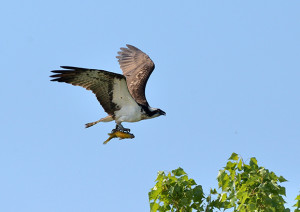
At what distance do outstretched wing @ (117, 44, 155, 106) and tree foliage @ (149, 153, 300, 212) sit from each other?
218 inches

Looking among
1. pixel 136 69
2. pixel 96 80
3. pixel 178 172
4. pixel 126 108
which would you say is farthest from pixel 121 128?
pixel 178 172

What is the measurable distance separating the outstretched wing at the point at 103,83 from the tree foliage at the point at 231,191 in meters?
4.02

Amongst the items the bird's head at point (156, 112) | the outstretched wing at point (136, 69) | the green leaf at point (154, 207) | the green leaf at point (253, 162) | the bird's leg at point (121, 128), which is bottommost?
the green leaf at point (154, 207)

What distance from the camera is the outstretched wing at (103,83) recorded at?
10188mm

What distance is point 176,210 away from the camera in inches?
263

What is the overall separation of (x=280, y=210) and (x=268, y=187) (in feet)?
0.92

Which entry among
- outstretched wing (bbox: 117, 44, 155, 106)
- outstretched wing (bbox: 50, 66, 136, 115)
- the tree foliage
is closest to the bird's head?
outstretched wing (bbox: 117, 44, 155, 106)

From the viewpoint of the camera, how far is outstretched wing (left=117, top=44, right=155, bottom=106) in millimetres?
12828

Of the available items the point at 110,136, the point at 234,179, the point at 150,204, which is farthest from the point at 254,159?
the point at 110,136

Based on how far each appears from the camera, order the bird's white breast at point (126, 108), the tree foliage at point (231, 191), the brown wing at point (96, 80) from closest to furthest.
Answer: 1. the tree foliage at point (231, 191)
2. the brown wing at point (96, 80)
3. the bird's white breast at point (126, 108)

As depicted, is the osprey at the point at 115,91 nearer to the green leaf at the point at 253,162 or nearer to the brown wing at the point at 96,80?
the brown wing at the point at 96,80

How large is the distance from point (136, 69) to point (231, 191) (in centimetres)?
839

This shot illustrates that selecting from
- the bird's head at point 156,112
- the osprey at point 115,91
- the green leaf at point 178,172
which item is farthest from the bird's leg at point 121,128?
the green leaf at point 178,172

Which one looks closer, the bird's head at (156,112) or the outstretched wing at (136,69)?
the bird's head at (156,112)
